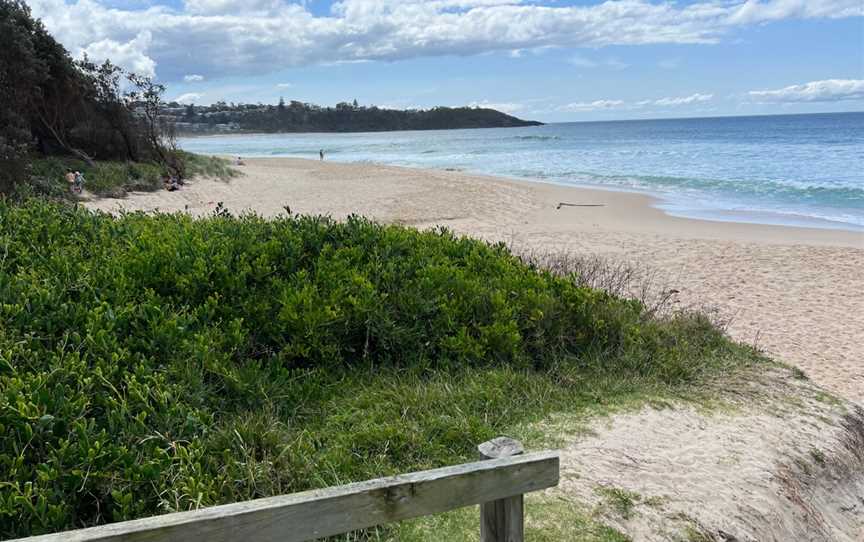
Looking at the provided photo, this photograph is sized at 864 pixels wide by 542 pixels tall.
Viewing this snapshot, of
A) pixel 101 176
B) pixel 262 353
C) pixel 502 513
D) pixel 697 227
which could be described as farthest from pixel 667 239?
pixel 101 176

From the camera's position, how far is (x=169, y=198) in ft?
69.8

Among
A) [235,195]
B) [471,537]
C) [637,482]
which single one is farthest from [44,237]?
[235,195]

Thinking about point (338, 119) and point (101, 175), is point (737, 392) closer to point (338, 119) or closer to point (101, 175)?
point (101, 175)

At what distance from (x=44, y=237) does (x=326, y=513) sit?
15.3 feet

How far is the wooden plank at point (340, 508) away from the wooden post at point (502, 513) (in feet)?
0.29

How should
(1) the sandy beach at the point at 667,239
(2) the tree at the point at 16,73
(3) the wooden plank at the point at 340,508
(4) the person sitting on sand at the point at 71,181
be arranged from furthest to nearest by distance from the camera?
(2) the tree at the point at 16,73, (4) the person sitting on sand at the point at 71,181, (1) the sandy beach at the point at 667,239, (3) the wooden plank at the point at 340,508

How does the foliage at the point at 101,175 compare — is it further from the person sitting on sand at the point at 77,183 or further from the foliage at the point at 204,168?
the foliage at the point at 204,168

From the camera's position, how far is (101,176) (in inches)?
832

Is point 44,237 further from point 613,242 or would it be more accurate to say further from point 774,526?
point 613,242

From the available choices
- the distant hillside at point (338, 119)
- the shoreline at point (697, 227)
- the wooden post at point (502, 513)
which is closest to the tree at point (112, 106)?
the shoreline at point (697, 227)

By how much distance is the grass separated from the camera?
60.1ft

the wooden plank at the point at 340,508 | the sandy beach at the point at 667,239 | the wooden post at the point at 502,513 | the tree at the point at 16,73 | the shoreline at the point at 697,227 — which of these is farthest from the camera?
the tree at the point at 16,73

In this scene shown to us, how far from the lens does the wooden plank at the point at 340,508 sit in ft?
6.56

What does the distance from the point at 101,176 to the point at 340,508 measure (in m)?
21.6
